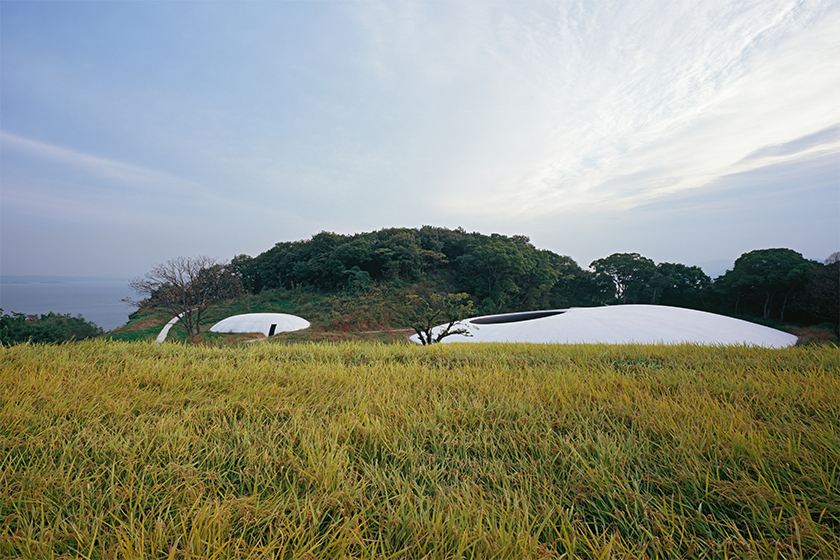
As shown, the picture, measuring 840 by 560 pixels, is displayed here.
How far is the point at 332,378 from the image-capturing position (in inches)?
A: 95.7

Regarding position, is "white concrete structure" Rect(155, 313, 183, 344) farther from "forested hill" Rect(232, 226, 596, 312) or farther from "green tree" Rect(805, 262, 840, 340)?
"green tree" Rect(805, 262, 840, 340)

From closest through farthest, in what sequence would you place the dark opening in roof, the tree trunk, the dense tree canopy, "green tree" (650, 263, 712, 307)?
the dark opening in roof < the tree trunk < the dense tree canopy < "green tree" (650, 263, 712, 307)

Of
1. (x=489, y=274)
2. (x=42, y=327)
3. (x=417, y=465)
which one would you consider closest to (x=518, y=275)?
(x=489, y=274)

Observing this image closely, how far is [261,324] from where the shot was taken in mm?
17344

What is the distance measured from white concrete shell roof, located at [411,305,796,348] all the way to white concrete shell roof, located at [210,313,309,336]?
883 centimetres

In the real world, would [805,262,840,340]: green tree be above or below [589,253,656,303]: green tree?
below

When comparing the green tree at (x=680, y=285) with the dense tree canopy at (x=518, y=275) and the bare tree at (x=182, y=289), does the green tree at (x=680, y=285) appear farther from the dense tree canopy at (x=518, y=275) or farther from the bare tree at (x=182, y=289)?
the bare tree at (x=182, y=289)

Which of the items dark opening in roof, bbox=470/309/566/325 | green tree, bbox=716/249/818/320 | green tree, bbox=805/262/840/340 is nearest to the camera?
dark opening in roof, bbox=470/309/566/325

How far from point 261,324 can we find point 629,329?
16264mm

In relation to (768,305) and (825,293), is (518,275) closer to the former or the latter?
→ (768,305)

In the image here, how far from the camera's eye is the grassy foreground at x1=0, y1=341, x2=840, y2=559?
94 centimetres

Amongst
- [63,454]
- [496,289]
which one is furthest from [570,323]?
[63,454]

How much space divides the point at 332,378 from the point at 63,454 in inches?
52.7

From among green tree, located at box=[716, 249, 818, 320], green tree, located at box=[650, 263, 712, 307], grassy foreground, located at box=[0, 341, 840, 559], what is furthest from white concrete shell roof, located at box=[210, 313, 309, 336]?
green tree, located at box=[716, 249, 818, 320]
